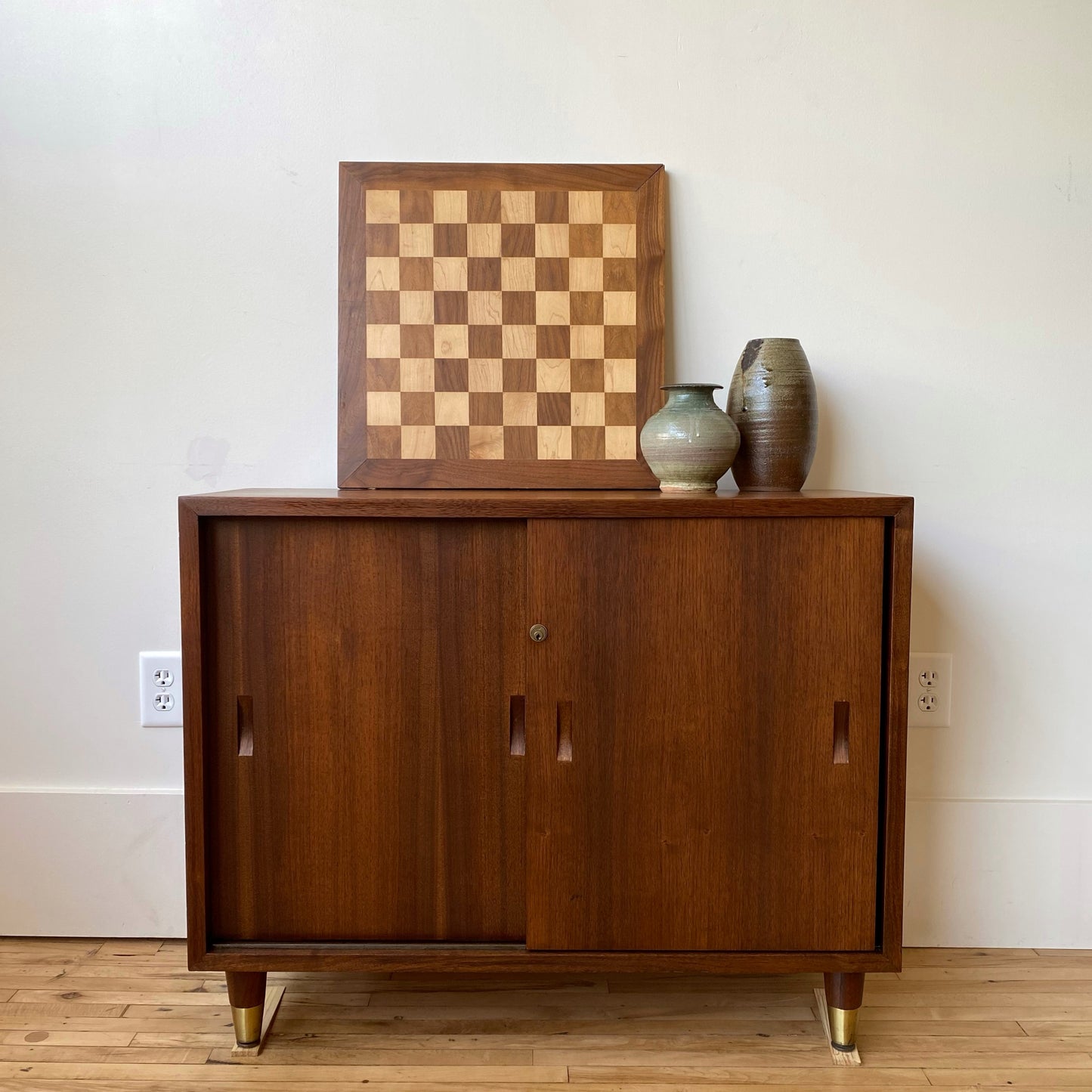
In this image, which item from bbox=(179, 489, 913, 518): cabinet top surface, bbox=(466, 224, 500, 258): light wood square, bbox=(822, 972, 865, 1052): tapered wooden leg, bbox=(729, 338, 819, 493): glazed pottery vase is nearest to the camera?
bbox=(179, 489, 913, 518): cabinet top surface

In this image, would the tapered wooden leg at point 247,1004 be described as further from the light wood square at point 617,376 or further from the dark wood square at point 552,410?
the light wood square at point 617,376

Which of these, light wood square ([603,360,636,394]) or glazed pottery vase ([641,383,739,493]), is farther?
light wood square ([603,360,636,394])

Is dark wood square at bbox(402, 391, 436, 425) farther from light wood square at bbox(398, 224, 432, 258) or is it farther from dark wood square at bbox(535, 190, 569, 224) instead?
dark wood square at bbox(535, 190, 569, 224)

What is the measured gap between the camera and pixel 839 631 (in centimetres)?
127

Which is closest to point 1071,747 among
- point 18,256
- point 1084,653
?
point 1084,653

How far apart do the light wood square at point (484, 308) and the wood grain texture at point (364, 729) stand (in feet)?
1.61

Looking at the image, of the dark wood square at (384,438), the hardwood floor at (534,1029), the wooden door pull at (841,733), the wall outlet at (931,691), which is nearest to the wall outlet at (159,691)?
the hardwood floor at (534,1029)

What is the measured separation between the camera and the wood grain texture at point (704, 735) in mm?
1262

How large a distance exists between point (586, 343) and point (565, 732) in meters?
0.69

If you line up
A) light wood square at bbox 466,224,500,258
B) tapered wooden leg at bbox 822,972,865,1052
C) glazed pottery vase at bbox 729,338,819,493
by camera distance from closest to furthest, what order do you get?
tapered wooden leg at bbox 822,972,865,1052, glazed pottery vase at bbox 729,338,819,493, light wood square at bbox 466,224,500,258

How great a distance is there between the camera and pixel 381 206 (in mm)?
1604

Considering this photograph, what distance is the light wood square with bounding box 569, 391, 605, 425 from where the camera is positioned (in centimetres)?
161

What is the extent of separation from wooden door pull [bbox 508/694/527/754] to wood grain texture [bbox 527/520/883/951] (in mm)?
21

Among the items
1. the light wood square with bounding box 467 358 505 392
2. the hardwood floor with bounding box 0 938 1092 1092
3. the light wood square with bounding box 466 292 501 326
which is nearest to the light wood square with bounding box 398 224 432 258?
the light wood square with bounding box 466 292 501 326
